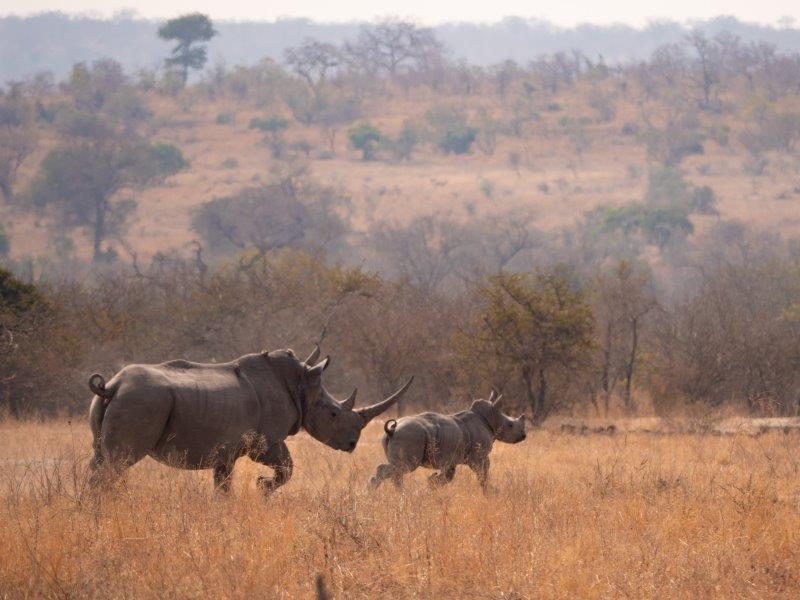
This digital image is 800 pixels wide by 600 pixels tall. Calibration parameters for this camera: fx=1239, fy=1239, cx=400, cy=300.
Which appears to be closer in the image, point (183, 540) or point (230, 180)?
point (183, 540)

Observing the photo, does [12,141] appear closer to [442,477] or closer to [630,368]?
[630,368]

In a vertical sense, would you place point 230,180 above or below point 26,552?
below

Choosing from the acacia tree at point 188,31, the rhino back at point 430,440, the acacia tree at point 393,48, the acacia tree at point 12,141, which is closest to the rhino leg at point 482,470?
the rhino back at point 430,440

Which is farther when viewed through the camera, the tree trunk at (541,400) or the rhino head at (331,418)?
the tree trunk at (541,400)

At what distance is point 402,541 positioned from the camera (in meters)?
7.26

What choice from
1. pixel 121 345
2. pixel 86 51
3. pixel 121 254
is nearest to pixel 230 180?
pixel 121 254

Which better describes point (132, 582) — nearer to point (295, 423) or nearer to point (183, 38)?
point (295, 423)

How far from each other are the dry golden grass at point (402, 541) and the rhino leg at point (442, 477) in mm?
202

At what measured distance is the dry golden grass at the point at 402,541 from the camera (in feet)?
21.1

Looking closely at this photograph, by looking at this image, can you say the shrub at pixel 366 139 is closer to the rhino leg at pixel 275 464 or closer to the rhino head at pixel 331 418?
the rhino head at pixel 331 418

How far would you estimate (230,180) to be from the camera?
64.3m

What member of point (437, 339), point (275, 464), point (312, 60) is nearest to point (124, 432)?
point (275, 464)

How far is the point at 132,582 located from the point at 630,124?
233ft

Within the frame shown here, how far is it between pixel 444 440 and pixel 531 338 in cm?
862
